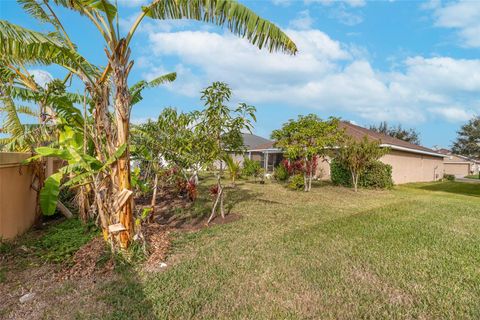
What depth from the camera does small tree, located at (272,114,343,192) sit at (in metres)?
13.7

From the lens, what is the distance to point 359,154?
14.3 m

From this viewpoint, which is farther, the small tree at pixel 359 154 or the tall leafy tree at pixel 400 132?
the tall leafy tree at pixel 400 132

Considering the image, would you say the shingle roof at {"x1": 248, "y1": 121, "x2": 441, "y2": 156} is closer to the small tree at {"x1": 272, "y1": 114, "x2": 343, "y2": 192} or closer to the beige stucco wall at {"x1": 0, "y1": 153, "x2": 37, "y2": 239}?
the small tree at {"x1": 272, "y1": 114, "x2": 343, "y2": 192}

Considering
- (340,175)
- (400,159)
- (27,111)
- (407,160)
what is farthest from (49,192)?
(407,160)

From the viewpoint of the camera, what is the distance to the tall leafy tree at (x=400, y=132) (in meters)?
44.4

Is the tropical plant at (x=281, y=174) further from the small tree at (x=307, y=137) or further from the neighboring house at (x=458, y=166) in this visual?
the neighboring house at (x=458, y=166)

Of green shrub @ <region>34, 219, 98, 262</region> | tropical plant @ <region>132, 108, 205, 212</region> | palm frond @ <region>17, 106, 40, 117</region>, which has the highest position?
palm frond @ <region>17, 106, 40, 117</region>

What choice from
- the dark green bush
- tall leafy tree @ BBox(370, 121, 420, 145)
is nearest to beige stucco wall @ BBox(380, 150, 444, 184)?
the dark green bush

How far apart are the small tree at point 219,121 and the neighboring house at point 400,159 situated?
27.2 ft

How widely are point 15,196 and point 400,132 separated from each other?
163 feet

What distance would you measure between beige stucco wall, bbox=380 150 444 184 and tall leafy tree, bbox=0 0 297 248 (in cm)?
1586

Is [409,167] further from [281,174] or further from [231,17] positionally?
[231,17]

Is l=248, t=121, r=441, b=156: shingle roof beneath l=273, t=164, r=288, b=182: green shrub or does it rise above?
above

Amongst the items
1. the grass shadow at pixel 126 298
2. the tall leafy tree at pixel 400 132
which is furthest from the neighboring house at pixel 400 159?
the tall leafy tree at pixel 400 132
